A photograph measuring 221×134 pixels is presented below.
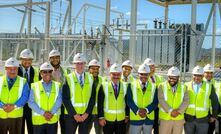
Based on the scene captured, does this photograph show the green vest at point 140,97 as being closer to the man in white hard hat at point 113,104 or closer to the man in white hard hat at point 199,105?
the man in white hard hat at point 113,104

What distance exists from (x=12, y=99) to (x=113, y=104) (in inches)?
67.9

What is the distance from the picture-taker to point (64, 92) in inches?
227

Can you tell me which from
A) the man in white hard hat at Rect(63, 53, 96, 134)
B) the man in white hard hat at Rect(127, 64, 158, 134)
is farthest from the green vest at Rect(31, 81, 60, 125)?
the man in white hard hat at Rect(127, 64, 158, 134)

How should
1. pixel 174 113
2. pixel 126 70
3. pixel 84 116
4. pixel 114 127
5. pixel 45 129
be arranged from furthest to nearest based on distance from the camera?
1. pixel 126 70
2. pixel 114 127
3. pixel 174 113
4. pixel 84 116
5. pixel 45 129

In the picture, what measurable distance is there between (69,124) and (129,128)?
1122 millimetres

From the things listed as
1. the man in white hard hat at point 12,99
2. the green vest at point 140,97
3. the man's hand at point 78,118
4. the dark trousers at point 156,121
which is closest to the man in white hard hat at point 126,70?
the green vest at point 140,97

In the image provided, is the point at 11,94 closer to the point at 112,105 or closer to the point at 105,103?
the point at 105,103

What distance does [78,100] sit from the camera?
227 inches

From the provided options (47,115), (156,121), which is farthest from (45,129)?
(156,121)

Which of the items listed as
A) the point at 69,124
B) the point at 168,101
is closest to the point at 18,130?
the point at 69,124

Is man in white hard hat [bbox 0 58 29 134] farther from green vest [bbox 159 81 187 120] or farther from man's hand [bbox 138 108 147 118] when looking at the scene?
green vest [bbox 159 81 187 120]

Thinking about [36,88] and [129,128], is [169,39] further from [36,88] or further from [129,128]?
[36,88]

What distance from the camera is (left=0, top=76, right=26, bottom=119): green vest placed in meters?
5.64

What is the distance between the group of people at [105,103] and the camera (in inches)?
221
